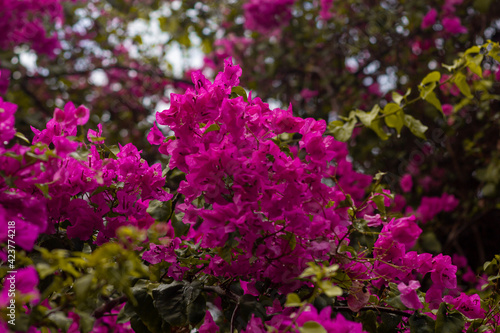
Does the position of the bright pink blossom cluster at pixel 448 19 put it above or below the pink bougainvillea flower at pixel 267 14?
above

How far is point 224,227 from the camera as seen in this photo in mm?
719

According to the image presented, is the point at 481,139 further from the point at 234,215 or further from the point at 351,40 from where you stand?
the point at 234,215

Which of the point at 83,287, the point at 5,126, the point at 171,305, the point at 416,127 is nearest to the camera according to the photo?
the point at 83,287

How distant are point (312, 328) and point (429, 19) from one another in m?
2.43

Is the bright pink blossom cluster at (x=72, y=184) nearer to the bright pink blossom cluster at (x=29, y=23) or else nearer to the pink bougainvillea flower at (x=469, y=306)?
the pink bougainvillea flower at (x=469, y=306)

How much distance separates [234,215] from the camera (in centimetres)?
73

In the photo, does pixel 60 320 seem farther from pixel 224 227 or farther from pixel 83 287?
pixel 224 227

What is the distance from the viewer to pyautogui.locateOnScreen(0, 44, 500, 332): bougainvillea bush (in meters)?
0.73

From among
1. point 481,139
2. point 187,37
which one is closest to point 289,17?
point 187,37

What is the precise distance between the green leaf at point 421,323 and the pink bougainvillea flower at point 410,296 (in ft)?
0.13

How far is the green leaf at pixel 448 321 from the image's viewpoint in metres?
0.79

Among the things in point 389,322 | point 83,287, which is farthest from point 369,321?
point 83,287

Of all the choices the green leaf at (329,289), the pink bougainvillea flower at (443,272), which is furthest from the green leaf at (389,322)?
the green leaf at (329,289)

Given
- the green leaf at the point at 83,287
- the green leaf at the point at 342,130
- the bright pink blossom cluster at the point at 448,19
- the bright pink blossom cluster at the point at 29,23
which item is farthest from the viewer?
the bright pink blossom cluster at the point at 448,19
